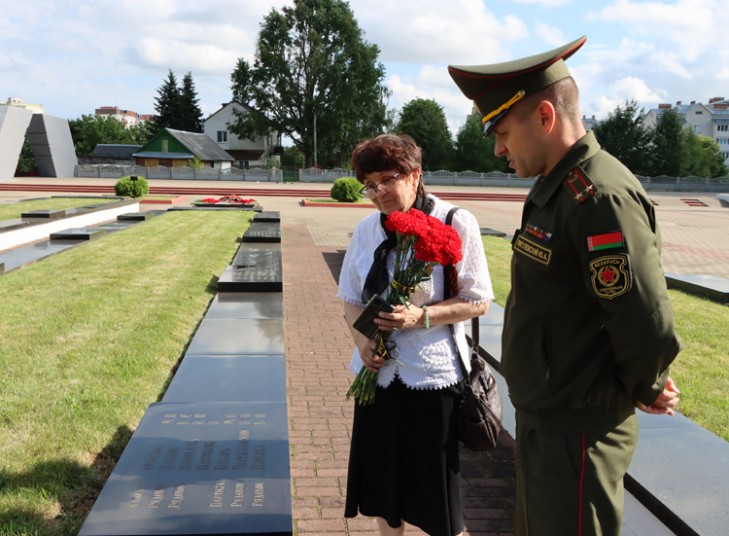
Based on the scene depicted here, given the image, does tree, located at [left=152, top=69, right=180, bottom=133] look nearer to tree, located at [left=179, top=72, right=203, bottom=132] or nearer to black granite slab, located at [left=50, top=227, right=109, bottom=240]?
tree, located at [left=179, top=72, right=203, bottom=132]

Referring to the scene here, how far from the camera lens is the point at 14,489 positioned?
319cm

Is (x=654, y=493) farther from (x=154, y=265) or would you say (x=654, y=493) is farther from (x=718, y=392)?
(x=154, y=265)

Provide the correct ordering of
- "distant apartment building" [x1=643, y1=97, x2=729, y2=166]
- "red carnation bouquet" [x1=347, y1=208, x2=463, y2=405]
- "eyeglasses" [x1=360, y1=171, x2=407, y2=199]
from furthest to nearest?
"distant apartment building" [x1=643, y1=97, x2=729, y2=166] < "eyeglasses" [x1=360, y1=171, x2=407, y2=199] < "red carnation bouquet" [x1=347, y1=208, x2=463, y2=405]

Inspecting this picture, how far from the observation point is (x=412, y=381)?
2.36 metres

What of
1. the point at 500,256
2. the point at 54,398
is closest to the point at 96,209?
the point at 500,256

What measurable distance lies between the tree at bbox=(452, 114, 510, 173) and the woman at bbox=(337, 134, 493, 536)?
61.5 m

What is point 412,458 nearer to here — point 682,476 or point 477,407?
point 477,407

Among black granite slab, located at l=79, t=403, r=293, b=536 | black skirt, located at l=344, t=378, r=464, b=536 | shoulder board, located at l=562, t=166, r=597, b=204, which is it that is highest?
shoulder board, located at l=562, t=166, r=597, b=204

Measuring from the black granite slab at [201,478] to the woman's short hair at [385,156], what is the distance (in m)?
1.40

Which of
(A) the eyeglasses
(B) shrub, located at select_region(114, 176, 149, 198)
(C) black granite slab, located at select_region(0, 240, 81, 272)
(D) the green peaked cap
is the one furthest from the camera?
(B) shrub, located at select_region(114, 176, 149, 198)

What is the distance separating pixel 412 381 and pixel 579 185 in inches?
41.1

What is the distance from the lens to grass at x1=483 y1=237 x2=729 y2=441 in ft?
14.3

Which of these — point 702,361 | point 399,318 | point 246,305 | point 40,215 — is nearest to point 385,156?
point 399,318

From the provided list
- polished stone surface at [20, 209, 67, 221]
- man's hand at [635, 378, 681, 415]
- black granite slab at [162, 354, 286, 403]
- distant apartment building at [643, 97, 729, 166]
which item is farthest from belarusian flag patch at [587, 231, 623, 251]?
distant apartment building at [643, 97, 729, 166]
